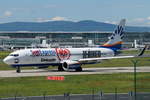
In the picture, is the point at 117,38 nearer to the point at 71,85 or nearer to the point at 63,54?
the point at 63,54

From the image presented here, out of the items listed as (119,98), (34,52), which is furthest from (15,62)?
(119,98)

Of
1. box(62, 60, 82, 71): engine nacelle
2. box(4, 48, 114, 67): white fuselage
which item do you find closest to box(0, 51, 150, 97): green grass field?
box(62, 60, 82, 71): engine nacelle

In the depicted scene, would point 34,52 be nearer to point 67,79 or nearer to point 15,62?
point 15,62

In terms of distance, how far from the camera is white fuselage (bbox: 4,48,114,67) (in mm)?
79750

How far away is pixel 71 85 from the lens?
59750 millimetres

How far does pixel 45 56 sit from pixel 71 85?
23.5 meters

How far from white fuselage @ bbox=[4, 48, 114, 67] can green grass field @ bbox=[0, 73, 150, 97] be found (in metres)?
11.7

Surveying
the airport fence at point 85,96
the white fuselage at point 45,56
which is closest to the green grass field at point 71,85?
the airport fence at point 85,96

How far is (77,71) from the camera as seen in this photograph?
83188mm

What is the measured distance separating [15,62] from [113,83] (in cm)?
2322

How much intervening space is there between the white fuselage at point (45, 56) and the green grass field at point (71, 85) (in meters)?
11.7

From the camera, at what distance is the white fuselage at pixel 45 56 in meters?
79.8

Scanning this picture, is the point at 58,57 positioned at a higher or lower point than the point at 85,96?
higher

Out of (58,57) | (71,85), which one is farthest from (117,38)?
(71,85)
